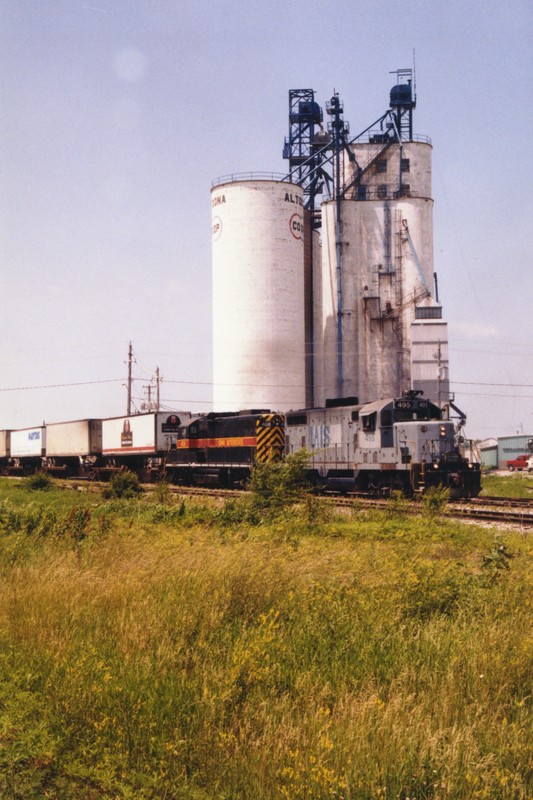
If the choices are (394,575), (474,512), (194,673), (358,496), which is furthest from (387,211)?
(194,673)

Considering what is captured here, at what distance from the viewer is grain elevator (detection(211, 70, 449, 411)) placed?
60.8m

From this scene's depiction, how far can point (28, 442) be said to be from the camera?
55812mm

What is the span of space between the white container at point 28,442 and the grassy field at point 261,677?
141 feet

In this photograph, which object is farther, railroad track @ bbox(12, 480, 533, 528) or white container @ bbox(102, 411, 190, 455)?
white container @ bbox(102, 411, 190, 455)

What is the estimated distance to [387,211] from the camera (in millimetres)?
66750

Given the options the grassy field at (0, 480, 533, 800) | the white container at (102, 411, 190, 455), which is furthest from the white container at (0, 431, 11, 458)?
the grassy field at (0, 480, 533, 800)

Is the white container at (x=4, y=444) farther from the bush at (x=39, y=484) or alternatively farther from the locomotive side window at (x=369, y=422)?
the locomotive side window at (x=369, y=422)

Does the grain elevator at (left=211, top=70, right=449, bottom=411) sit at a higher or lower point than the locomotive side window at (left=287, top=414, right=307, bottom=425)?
higher

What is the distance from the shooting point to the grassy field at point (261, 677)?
507cm

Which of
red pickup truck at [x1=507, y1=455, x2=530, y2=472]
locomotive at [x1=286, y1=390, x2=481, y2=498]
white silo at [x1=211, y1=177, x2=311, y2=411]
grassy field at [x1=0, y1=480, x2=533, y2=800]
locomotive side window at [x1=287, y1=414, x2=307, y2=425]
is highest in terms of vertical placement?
white silo at [x1=211, y1=177, x2=311, y2=411]

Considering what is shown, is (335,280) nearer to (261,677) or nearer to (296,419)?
(296,419)

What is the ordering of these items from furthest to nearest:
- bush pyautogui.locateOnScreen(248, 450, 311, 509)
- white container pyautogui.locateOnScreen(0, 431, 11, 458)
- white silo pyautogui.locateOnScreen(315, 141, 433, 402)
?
white silo pyautogui.locateOnScreen(315, 141, 433, 402)
white container pyautogui.locateOnScreen(0, 431, 11, 458)
bush pyautogui.locateOnScreen(248, 450, 311, 509)

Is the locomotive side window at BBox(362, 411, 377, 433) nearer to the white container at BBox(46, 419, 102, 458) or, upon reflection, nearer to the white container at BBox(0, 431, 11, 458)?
the white container at BBox(46, 419, 102, 458)

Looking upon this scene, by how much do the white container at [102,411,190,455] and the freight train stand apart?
6 centimetres
